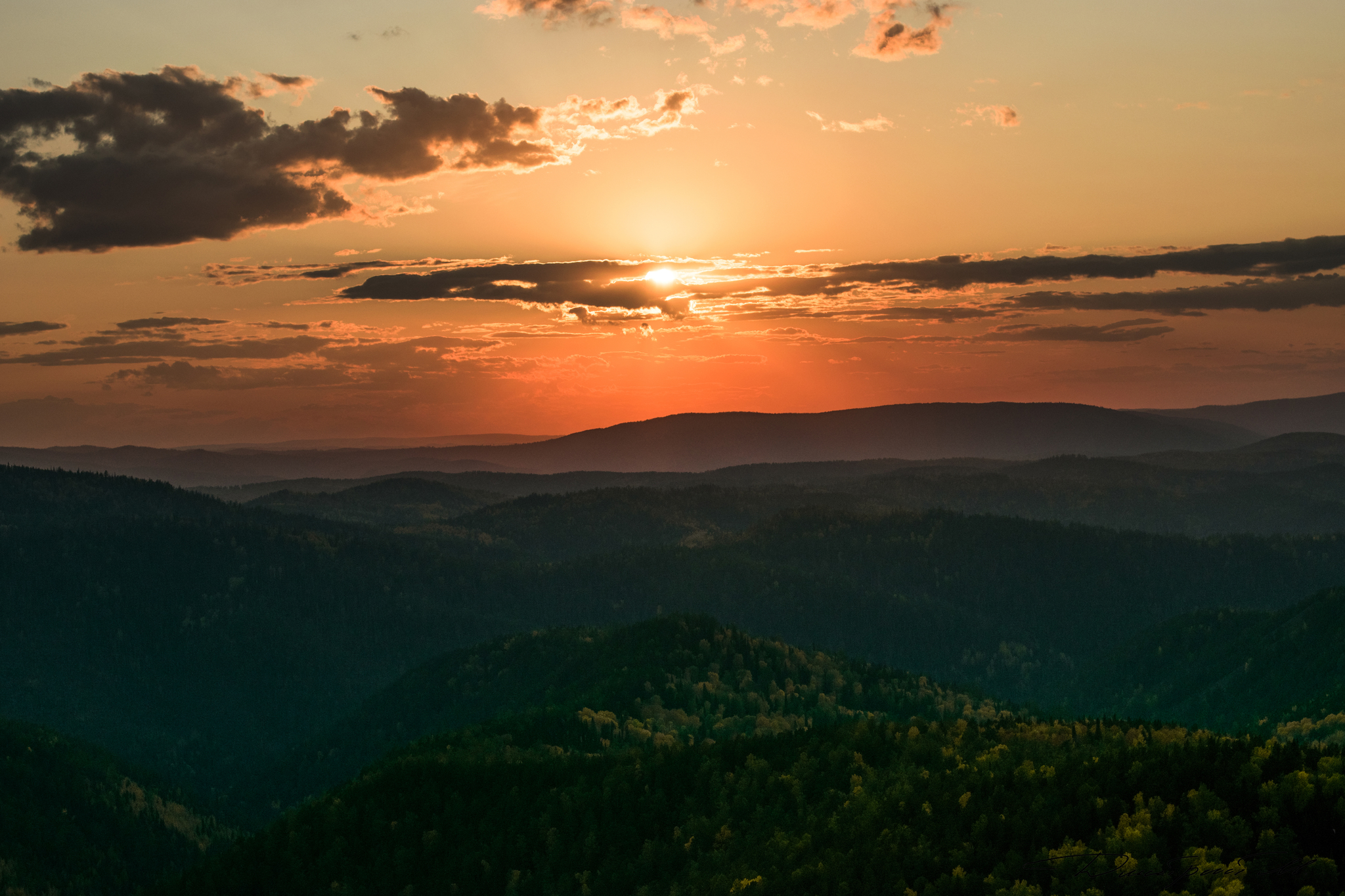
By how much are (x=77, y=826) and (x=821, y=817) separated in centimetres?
12536

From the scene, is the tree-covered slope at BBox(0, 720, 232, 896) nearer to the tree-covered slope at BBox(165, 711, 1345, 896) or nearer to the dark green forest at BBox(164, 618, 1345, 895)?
the dark green forest at BBox(164, 618, 1345, 895)

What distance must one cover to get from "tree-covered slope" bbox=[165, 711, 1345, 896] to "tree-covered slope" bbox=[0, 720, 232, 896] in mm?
36131

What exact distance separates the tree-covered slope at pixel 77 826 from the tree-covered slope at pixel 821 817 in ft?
119

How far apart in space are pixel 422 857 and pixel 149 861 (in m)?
77.1

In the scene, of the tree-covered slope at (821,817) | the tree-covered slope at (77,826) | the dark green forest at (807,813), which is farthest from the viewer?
the tree-covered slope at (77,826)

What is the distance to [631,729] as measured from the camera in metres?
153

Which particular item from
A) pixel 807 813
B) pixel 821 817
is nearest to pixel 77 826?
pixel 807 813

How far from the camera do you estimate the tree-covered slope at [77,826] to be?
470ft

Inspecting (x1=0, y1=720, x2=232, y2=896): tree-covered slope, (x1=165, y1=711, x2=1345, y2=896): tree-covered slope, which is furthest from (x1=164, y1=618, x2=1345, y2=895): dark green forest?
(x1=0, y1=720, x2=232, y2=896): tree-covered slope

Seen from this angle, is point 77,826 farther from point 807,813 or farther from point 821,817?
point 821,817

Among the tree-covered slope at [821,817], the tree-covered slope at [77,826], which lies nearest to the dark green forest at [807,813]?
A: the tree-covered slope at [821,817]

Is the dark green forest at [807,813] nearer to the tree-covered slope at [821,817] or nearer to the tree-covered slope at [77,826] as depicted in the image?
the tree-covered slope at [821,817]

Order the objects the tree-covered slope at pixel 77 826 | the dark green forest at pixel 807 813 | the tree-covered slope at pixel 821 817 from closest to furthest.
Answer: the tree-covered slope at pixel 821 817, the dark green forest at pixel 807 813, the tree-covered slope at pixel 77 826

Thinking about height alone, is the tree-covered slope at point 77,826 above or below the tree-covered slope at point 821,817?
below
